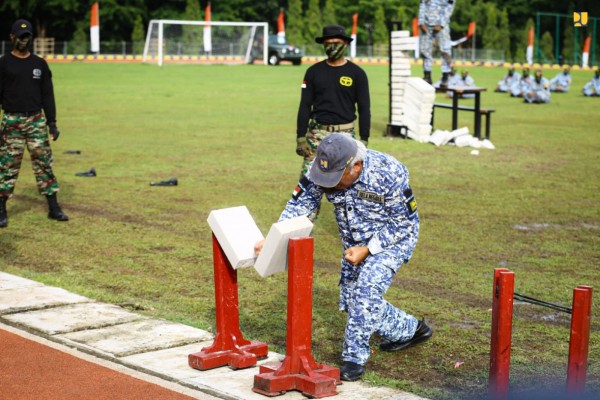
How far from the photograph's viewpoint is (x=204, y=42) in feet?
191

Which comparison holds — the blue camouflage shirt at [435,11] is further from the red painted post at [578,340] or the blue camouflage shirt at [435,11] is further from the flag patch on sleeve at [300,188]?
the red painted post at [578,340]

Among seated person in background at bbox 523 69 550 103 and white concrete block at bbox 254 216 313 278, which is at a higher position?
white concrete block at bbox 254 216 313 278

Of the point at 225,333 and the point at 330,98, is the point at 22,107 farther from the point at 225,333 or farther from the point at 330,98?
the point at 225,333

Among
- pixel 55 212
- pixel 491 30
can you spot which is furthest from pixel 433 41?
pixel 491 30

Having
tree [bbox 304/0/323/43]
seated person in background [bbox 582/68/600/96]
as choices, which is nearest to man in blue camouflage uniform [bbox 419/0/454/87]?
seated person in background [bbox 582/68/600/96]

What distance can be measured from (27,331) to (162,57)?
50.5 metres

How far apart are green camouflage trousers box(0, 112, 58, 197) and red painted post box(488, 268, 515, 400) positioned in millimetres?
7490

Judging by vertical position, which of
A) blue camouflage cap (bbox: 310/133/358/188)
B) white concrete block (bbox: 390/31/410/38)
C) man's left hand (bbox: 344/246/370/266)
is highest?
white concrete block (bbox: 390/31/410/38)

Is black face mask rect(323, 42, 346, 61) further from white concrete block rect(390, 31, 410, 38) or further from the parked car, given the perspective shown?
the parked car

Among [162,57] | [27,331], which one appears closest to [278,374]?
[27,331]

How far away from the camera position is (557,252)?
10.7m

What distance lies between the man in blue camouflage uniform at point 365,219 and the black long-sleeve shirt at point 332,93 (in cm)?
425

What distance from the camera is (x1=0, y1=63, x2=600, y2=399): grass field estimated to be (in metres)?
7.36

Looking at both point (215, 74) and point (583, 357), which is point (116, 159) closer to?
point (583, 357)
